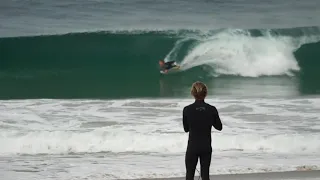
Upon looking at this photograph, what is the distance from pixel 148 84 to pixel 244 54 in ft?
13.5

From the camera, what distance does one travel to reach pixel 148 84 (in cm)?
1945

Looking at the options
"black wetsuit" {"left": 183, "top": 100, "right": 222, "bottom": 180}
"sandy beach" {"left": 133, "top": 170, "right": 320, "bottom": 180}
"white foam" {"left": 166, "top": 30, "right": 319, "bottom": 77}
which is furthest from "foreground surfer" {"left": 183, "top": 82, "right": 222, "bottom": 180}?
"white foam" {"left": 166, "top": 30, "right": 319, "bottom": 77}

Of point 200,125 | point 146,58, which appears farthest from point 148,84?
point 200,125

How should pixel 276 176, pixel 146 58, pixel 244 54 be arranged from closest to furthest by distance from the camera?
pixel 276 176 → pixel 244 54 → pixel 146 58

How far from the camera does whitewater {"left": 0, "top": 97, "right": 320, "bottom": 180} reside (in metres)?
9.07

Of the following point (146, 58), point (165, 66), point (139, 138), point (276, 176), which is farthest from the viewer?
point (146, 58)

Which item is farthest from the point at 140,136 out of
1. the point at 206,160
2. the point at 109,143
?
the point at 206,160

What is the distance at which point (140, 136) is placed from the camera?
1109 centimetres

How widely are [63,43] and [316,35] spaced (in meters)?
8.44

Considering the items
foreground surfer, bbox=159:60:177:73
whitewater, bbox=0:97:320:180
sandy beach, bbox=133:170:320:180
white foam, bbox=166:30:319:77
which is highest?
white foam, bbox=166:30:319:77

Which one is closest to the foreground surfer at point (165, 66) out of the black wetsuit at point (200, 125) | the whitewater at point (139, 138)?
the whitewater at point (139, 138)

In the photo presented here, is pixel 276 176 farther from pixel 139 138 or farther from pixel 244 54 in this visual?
pixel 244 54

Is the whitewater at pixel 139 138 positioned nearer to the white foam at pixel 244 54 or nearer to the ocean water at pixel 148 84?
the ocean water at pixel 148 84

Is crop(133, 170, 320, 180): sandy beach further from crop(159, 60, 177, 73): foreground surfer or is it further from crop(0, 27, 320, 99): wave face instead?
crop(159, 60, 177, 73): foreground surfer
